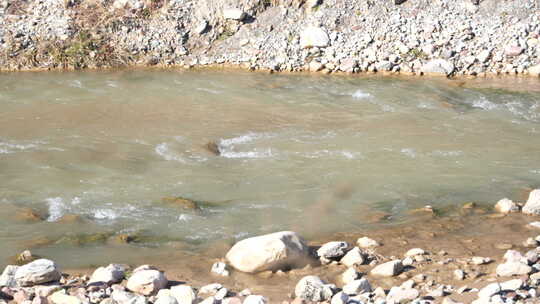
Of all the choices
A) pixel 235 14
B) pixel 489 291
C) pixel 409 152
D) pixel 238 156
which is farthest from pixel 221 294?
pixel 235 14

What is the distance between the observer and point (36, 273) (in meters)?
6.39

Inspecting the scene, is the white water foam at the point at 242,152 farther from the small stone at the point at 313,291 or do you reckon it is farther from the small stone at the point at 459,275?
the small stone at the point at 313,291

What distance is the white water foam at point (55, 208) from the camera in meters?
8.52

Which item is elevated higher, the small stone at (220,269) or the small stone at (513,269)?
the small stone at (513,269)

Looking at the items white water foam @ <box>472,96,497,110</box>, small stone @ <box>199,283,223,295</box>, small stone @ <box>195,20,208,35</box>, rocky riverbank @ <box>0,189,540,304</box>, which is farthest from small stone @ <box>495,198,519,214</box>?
small stone @ <box>195,20,208,35</box>

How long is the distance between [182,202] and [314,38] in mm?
10818

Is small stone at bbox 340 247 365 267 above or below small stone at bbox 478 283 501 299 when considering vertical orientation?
below

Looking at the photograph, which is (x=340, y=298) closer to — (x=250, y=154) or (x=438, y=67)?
(x=250, y=154)

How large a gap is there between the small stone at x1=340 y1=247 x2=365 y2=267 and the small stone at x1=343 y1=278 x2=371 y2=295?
35.8 inches

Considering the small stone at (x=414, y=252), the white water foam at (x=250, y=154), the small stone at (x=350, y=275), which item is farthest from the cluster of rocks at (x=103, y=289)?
the white water foam at (x=250, y=154)

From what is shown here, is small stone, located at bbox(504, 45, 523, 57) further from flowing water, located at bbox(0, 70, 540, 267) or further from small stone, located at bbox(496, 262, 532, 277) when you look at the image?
small stone, located at bbox(496, 262, 532, 277)

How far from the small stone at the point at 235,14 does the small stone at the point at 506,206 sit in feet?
40.7

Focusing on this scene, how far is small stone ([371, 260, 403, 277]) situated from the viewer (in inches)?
270

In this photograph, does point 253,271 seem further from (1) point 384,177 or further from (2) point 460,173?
(2) point 460,173
